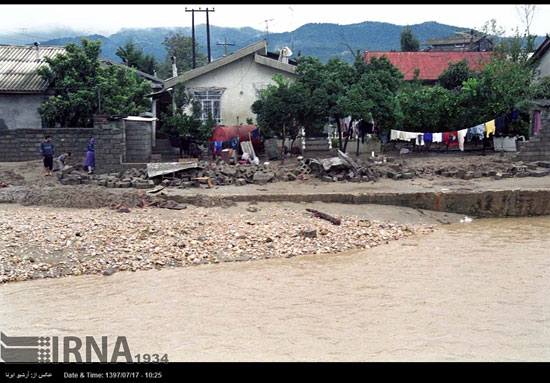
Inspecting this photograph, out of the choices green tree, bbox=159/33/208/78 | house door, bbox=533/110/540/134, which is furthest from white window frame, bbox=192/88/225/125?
green tree, bbox=159/33/208/78

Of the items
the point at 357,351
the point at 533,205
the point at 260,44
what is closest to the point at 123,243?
the point at 357,351

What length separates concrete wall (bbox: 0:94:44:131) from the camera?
66.6 feet

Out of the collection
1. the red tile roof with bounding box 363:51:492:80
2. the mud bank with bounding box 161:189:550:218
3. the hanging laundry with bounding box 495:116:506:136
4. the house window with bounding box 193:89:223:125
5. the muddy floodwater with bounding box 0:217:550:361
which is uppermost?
the red tile roof with bounding box 363:51:492:80

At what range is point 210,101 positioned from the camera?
2242 centimetres

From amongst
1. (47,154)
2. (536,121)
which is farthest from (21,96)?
(536,121)

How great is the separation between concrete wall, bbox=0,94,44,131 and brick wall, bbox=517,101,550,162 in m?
18.5

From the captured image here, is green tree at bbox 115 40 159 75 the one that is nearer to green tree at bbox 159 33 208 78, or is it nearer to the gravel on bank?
green tree at bbox 159 33 208 78

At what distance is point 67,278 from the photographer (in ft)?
29.7

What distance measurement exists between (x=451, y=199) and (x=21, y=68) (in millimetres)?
17853

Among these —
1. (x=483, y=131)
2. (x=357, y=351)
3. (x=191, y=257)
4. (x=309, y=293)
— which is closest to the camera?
(x=357, y=351)

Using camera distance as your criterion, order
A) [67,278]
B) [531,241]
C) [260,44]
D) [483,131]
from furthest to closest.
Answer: [260,44], [483,131], [531,241], [67,278]

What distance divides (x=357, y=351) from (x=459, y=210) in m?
9.21

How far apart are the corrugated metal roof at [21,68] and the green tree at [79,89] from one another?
773 mm

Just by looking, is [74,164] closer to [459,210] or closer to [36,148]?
[36,148]
